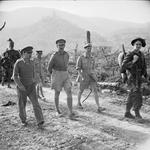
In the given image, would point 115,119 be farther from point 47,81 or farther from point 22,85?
point 47,81

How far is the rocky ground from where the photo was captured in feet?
15.9

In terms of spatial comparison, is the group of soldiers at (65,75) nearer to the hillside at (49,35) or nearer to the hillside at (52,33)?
the hillside at (52,33)

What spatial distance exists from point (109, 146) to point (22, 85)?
82.5 inches

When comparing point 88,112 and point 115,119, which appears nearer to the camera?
point 115,119

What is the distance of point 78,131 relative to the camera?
5.53 m

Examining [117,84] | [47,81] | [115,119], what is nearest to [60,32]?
[47,81]

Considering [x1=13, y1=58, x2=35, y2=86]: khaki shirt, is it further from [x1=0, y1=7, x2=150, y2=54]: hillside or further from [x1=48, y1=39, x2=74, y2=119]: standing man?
[x1=0, y1=7, x2=150, y2=54]: hillside

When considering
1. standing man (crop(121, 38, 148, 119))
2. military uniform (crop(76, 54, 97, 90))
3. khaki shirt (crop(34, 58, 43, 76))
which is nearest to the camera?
standing man (crop(121, 38, 148, 119))

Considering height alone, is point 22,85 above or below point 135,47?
below

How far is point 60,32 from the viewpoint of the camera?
49719 mm

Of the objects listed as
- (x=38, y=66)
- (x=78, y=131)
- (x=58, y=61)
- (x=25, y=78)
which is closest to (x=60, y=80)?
(x=58, y=61)

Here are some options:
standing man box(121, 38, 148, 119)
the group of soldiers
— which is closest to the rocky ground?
the group of soldiers

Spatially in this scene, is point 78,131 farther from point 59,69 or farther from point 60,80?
point 59,69

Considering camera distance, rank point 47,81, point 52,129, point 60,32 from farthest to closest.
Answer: point 60,32 → point 47,81 → point 52,129
